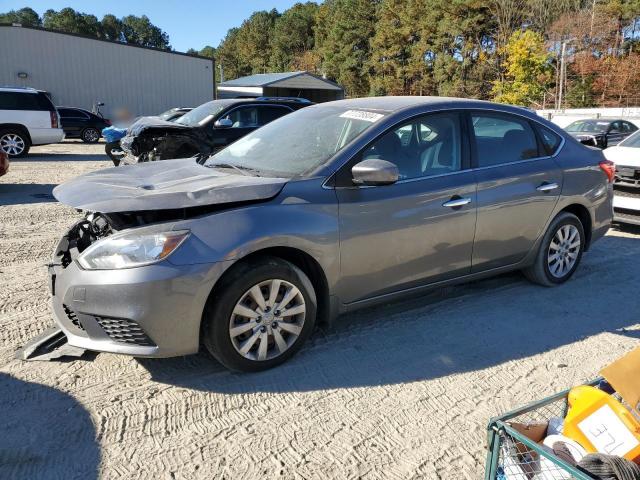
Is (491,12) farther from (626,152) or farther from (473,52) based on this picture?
(626,152)

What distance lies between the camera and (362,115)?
3.89 meters

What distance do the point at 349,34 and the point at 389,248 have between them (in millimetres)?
67633

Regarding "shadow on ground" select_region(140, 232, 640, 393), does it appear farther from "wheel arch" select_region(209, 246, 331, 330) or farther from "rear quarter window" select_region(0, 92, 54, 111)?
"rear quarter window" select_region(0, 92, 54, 111)

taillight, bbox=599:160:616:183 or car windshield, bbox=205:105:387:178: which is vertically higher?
car windshield, bbox=205:105:387:178

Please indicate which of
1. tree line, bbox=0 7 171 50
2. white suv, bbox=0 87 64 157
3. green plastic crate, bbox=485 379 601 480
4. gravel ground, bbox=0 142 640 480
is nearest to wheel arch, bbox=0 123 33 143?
white suv, bbox=0 87 64 157

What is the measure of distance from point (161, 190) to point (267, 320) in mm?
1001

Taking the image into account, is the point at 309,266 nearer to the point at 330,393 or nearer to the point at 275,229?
the point at 275,229

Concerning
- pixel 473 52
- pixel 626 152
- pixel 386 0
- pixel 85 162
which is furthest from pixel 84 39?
pixel 386 0

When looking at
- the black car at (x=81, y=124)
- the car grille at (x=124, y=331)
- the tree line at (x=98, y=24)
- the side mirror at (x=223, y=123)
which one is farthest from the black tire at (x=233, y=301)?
the tree line at (x=98, y=24)

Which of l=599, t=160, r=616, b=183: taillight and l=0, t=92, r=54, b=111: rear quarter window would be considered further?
l=0, t=92, r=54, b=111: rear quarter window

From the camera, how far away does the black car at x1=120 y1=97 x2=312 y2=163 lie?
958 centimetres

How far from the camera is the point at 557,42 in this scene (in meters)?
45.0

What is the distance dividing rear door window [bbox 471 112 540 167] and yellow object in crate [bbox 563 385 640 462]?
2315mm

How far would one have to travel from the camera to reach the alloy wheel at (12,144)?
14.0 m
